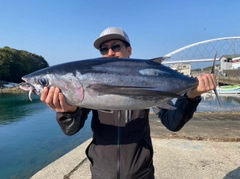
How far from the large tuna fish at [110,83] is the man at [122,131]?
0.17 meters

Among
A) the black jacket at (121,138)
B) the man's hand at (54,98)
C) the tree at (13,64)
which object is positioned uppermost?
the tree at (13,64)

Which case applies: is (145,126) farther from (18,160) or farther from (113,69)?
(18,160)

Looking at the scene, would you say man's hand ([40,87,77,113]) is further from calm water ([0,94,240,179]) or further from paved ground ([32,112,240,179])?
calm water ([0,94,240,179])

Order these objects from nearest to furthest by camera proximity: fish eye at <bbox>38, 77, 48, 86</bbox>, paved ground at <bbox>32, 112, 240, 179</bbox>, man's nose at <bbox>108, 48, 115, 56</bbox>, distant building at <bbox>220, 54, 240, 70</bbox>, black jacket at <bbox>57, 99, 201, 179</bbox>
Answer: fish eye at <bbox>38, 77, 48, 86</bbox>
black jacket at <bbox>57, 99, 201, 179</bbox>
man's nose at <bbox>108, 48, 115, 56</bbox>
paved ground at <bbox>32, 112, 240, 179</bbox>
distant building at <bbox>220, 54, 240, 70</bbox>

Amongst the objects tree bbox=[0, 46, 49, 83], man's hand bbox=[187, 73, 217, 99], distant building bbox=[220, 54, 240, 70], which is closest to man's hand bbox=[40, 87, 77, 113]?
man's hand bbox=[187, 73, 217, 99]

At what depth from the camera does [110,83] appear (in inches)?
85.6

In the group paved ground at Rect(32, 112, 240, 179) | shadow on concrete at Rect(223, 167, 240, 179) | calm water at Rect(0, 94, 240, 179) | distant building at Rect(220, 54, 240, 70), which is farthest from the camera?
distant building at Rect(220, 54, 240, 70)

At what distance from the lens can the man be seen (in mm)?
2399

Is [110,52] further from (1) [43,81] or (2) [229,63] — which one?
(2) [229,63]

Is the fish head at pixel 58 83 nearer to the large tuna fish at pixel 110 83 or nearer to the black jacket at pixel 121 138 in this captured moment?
the large tuna fish at pixel 110 83

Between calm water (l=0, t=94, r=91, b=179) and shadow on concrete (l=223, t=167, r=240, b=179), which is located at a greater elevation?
shadow on concrete (l=223, t=167, r=240, b=179)

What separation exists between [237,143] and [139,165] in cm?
615

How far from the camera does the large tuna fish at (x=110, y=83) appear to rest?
213 centimetres

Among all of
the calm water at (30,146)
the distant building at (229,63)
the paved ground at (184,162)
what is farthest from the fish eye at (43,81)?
the distant building at (229,63)
